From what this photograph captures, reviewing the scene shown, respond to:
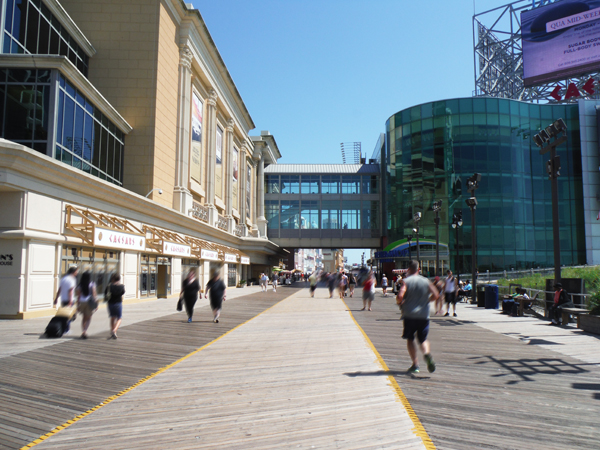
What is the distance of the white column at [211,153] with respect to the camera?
1596 inches

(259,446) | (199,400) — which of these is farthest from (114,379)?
(259,446)

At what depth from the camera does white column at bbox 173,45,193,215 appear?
31.7 meters

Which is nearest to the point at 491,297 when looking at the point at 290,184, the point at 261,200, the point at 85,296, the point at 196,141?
the point at 85,296

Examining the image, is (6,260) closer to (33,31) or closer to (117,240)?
(117,240)

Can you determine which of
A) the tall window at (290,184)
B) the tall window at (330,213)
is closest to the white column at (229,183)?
the tall window at (330,213)

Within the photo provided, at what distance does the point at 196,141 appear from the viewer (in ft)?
119

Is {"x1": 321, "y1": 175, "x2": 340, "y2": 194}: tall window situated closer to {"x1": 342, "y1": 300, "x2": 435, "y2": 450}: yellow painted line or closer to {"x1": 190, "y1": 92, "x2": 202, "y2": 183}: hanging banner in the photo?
{"x1": 190, "y1": 92, "x2": 202, "y2": 183}: hanging banner

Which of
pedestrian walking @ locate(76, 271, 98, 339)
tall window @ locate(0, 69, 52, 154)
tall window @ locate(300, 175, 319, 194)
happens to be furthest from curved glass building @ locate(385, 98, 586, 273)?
pedestrian walking @ locate(76, 271, 98, 339)

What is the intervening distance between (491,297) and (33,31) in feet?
78.4

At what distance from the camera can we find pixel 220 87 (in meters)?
44.3

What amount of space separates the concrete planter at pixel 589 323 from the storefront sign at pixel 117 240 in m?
15.8

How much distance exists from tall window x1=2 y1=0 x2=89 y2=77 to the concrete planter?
22.6 meters

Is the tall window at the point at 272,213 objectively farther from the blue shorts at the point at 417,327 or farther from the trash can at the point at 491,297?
the blue shorts at the point at 417,327

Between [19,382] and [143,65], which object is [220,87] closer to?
[143,65]
